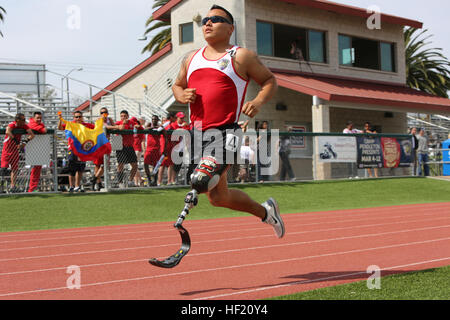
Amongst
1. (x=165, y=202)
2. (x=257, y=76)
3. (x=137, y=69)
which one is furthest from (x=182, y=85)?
(x=137, y=69)

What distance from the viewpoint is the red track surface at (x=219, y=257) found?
534 centimetres

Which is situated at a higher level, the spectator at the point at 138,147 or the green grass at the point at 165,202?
the spectator at the point at 138,147

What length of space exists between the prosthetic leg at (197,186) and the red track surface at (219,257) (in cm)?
29

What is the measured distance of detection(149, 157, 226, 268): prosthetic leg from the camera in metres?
5.29

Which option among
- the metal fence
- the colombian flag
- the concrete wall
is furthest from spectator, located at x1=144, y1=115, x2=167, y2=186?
the concrete wall

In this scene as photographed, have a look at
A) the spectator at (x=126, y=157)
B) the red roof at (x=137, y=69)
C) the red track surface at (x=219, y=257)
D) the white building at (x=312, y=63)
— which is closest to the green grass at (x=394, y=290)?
the red track surface at (x=219, y=257)

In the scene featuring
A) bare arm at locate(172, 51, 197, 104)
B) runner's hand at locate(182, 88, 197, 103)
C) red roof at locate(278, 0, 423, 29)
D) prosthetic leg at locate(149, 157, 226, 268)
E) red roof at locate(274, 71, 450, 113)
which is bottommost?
prosthetic leg at locate(149, 157, 226, 268)

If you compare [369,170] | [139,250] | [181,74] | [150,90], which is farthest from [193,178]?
[150,90]

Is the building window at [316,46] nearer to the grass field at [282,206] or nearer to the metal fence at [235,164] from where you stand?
the metal fence at [235,164]

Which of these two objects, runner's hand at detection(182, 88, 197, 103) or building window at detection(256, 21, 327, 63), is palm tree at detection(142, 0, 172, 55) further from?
runner's hand at detection(182, 88, 197, 103)

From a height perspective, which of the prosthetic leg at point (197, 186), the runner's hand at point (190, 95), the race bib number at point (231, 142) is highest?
the runner's hand at point (190, 95)

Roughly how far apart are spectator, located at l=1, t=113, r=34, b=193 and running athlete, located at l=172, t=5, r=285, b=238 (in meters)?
8.99
